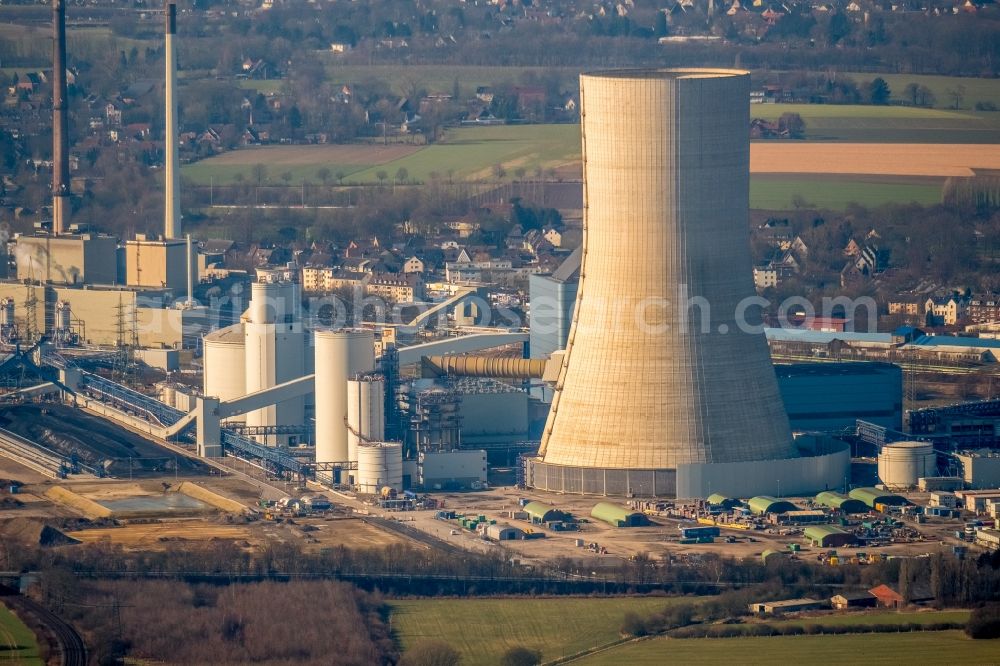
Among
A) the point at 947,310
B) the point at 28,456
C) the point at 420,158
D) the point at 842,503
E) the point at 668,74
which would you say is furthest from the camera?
the point at 420,158

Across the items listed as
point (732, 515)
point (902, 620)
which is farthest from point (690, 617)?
point (732, 515)

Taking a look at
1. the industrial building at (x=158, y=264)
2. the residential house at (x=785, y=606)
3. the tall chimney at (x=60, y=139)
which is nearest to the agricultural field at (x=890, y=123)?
the tall chimney at (x=60, y=139)

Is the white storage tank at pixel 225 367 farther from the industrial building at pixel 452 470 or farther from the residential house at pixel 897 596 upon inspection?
the residential house at pixel 897 596

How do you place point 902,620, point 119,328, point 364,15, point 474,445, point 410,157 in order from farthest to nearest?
1. point 364,15
2. point 410,157
3. point 119,328
4. point 474,445
5. point 902,620

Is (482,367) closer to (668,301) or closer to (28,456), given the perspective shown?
(668,301)

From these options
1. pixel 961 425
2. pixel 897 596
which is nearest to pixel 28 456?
pixel 961 425

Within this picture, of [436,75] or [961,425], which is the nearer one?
[961,425]

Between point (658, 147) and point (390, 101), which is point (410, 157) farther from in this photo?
point (658, 147)
